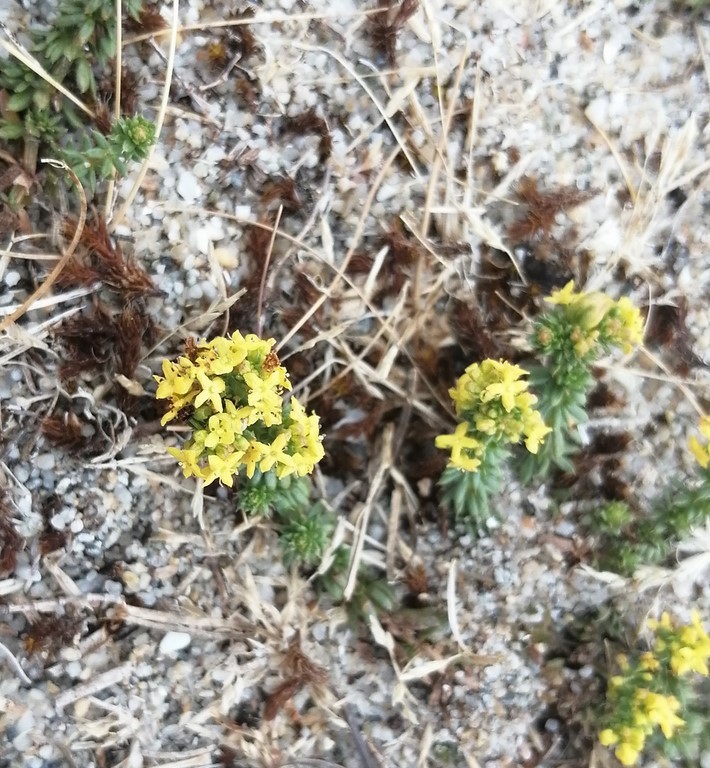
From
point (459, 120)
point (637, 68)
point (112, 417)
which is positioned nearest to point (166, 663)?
point (112, 417)

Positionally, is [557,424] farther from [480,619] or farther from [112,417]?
[112,417]

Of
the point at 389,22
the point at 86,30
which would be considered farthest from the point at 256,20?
the point at 86,30

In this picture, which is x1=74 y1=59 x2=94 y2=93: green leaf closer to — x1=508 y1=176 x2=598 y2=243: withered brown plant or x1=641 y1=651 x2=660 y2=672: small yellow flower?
x1=508 y1=176 x2=598 y2=243: withered brown plant

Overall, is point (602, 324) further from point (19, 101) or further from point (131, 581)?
point (19, 101)

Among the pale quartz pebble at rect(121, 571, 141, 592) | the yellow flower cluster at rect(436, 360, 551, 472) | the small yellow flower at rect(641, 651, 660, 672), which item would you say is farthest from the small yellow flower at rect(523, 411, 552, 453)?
the pale quartz pebble at rect(121, 571, 141, 592)

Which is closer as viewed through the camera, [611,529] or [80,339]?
[80,339]

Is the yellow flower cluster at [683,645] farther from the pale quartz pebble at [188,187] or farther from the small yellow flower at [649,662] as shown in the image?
the pale quartz pebble at [188,187]
